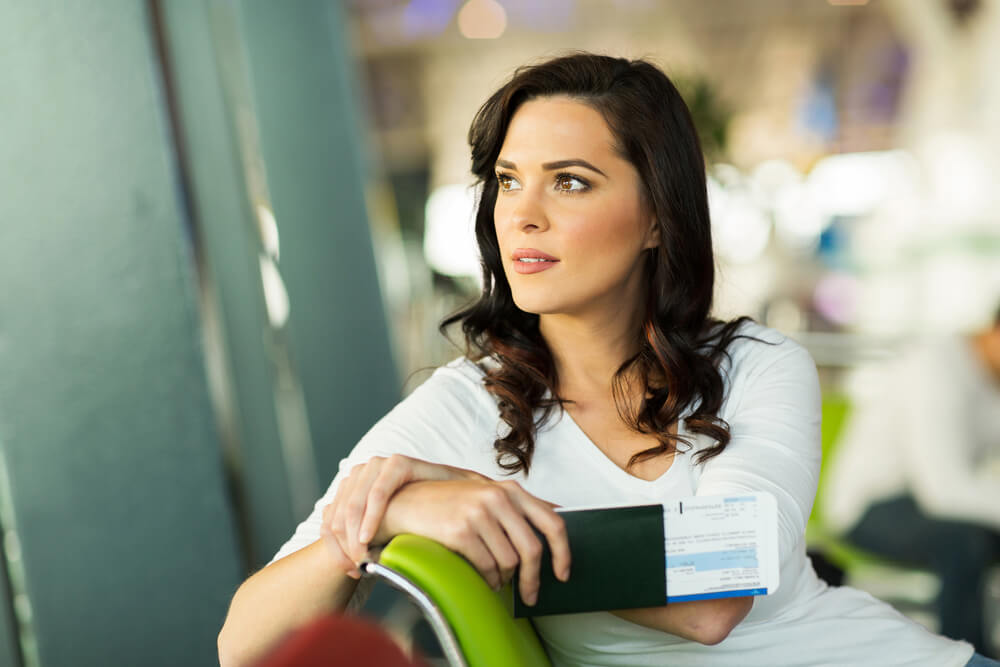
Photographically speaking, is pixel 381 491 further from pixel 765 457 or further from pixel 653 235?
pixel 653 235

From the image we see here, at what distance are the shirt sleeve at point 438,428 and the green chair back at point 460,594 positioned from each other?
0.31 m

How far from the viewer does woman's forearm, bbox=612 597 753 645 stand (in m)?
0.99

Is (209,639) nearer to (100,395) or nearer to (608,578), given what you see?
(100,395)

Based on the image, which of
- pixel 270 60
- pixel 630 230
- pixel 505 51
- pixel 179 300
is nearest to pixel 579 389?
pixel 630 230

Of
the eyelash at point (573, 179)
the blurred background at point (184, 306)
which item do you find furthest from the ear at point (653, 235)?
the blurred background at point (184, 306)

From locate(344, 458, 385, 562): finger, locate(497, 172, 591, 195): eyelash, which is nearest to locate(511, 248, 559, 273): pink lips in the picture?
locate(497, 172, 591, 195): eyelash

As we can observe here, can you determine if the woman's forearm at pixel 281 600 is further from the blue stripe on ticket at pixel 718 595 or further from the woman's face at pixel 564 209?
the woman's face at pixel 564 209

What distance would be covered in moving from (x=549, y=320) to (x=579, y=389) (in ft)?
0.40

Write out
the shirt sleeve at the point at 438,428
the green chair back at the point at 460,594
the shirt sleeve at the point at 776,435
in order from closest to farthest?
the green chair back at the point at 460,594, the shirt sleeve at the point at 776,435, the shirt sleeve at the point at 438,428

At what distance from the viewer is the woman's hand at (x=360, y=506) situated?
959 millimetres

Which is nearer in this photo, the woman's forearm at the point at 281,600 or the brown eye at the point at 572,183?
the woman's forearm at the point at 281,600

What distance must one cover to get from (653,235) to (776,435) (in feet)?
1.30

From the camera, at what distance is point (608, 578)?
922mm

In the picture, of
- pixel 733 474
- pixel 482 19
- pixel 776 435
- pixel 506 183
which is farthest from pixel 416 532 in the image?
pixel 482 19
